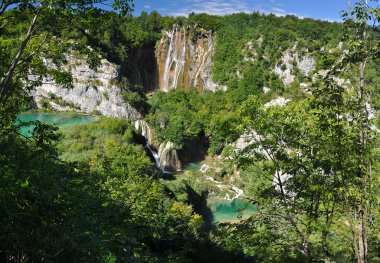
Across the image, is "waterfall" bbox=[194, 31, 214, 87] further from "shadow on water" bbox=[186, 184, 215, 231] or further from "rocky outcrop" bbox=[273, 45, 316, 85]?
"shadow on water" bbox=[186, 184, 215, 231]

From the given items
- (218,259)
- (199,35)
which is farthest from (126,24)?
(218,259)

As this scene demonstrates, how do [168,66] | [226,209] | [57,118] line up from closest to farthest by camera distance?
[226,209], [57,118], [168,66]

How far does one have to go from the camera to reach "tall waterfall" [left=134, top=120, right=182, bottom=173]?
40844 millimetres

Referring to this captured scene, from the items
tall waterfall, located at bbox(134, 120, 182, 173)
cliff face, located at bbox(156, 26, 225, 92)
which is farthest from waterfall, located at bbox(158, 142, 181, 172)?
cliff face, located at bbox(156, 26, 225, 92)

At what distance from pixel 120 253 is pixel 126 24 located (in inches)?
2542

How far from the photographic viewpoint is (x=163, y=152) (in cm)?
4172

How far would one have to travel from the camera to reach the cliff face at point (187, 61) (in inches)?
2366

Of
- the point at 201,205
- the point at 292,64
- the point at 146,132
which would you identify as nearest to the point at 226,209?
the point at 201,205

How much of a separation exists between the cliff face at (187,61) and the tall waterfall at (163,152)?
1855 cm

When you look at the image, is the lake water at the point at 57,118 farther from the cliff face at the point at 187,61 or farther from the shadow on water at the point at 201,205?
the cliff face at the point at 187,61

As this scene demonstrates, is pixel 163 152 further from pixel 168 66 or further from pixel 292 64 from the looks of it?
pixel 168 66

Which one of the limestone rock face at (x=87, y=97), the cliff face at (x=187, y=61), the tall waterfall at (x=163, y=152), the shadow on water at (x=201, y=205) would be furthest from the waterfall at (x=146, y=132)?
the cliff face at (x=187, y=61)

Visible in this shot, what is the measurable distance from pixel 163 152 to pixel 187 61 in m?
23.6

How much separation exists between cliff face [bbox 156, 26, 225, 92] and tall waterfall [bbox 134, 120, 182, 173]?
730 inches
